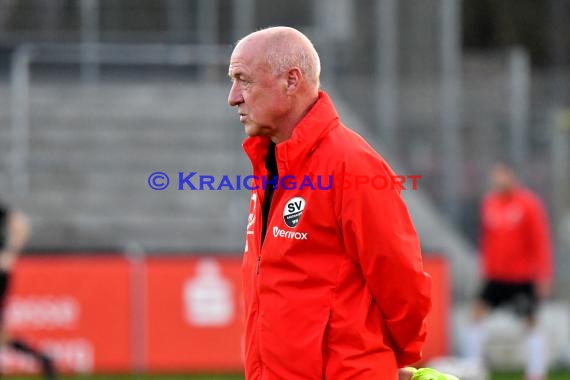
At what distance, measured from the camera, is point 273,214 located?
14.4 ft

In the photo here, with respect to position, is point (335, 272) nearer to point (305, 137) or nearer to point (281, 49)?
point (305, 137)

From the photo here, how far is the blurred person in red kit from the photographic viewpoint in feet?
46.4

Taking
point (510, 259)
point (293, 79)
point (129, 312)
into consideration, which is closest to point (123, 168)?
point (129, 312)

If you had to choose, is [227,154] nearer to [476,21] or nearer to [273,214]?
[476,21]

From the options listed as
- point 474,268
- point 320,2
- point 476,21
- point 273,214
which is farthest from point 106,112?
point 273,214

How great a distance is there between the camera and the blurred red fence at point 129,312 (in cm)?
1351

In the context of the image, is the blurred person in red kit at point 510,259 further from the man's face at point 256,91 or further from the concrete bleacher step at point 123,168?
the man's face at point 256,91

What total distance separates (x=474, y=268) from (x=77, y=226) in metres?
4.98

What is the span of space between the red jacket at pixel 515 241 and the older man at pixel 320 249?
1003 cm

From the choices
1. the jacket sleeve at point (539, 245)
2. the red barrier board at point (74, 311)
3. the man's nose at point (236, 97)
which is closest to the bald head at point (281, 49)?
the man's nose at point (236, 97)

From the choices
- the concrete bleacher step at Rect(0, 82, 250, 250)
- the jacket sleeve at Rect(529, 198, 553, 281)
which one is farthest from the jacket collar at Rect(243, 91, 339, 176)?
the concrete bleacher step at Rect(0, 82, 250, 250)

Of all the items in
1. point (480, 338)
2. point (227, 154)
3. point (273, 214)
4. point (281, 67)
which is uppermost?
point (281, 67)

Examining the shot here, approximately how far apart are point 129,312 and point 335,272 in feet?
31.8

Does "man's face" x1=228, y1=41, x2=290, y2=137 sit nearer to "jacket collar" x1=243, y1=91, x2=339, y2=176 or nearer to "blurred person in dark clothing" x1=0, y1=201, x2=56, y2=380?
"jacket collar" x1=243, y1=91, x2=339, y2=176
